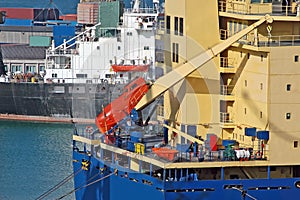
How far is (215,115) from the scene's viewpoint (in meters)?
24.3

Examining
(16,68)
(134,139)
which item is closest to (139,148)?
(134,139)

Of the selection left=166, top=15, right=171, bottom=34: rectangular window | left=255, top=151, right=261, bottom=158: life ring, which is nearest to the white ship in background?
left=166, top=15, right=171, bottom=34: rectangular window

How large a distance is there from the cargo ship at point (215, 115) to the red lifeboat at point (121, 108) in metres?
0.03

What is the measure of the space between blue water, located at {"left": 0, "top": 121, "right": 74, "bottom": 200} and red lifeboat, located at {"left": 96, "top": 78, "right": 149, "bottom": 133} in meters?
3.70

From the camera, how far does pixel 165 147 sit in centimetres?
2425

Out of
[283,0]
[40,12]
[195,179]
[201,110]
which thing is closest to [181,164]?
[195,179]

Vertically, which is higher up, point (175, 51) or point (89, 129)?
point (175, 51)

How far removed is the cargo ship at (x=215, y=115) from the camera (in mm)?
22859

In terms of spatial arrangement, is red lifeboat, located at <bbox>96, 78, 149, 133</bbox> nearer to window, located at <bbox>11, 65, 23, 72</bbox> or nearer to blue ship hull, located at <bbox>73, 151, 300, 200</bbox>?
blue ship hull, located at <bbox>73, 151, 300, 200</bbox>

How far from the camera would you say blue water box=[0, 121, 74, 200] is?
2991cm

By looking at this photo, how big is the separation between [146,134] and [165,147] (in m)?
1.84

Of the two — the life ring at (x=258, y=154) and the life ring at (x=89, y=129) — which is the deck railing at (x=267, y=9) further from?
the life ring at (x=89, y=129)

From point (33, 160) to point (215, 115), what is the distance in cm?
1100

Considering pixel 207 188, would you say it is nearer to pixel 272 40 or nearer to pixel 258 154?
pixel 258 154
